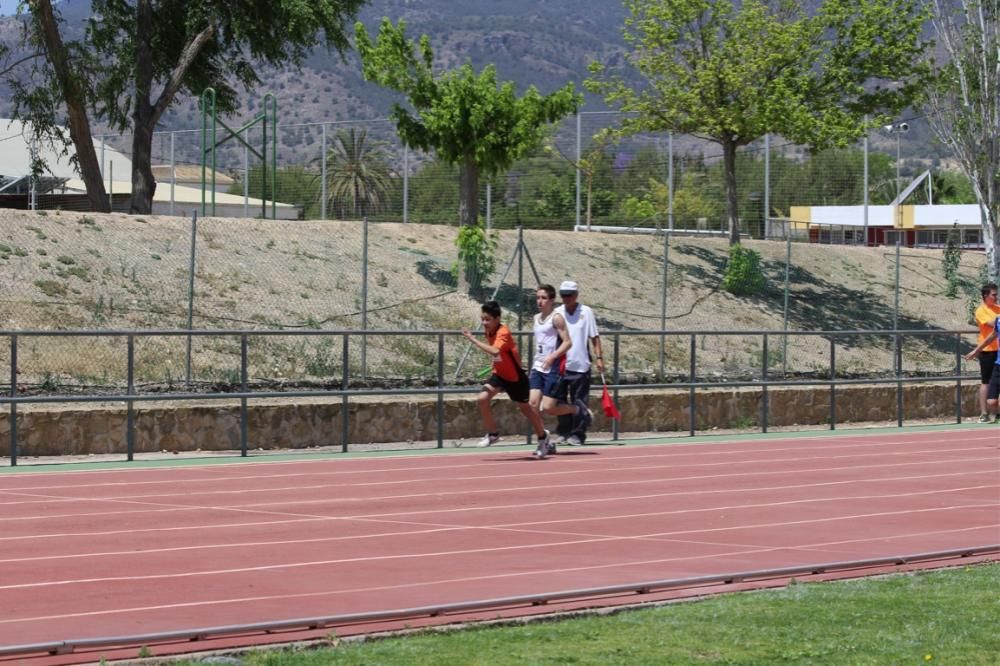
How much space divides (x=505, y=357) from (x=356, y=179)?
4247cm

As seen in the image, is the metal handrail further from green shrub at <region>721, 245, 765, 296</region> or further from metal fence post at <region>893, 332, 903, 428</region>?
green shrub at <region>721, 245, 765, 296</region>

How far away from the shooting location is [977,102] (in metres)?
A: 37.2

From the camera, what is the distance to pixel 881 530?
1241 centimetres

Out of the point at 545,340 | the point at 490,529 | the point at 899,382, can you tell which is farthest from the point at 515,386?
the point at 899,382

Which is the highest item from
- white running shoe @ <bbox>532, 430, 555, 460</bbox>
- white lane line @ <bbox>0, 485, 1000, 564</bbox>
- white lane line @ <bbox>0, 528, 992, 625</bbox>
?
white running shoe @ <bbox>532, 430, 555, 460</bbox>

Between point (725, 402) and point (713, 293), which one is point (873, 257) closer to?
point (713, 293)

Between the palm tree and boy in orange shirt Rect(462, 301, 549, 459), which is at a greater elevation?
the palm tree

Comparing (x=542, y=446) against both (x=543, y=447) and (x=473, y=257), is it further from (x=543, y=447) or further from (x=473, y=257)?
(x=473, y=257)

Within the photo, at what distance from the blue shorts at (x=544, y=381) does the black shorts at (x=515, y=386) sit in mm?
138

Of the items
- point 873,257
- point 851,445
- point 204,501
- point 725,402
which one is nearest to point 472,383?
point 725,402

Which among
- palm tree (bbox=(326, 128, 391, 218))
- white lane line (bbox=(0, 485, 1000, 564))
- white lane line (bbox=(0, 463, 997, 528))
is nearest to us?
white lane line (bbox=(0, 485, 1000, 564))

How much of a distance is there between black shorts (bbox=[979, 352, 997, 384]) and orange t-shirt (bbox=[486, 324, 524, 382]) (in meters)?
8.23

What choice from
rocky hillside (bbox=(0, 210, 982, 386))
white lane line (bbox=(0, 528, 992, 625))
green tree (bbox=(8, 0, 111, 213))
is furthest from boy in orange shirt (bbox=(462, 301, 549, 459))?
green tree (bbox=(8, 0, 111, 213))

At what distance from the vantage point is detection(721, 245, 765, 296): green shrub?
34656 millimetres
